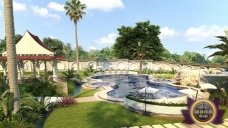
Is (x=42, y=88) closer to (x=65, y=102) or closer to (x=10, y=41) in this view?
(x=65, y=102)

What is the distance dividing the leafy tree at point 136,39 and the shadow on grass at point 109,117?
60.7m

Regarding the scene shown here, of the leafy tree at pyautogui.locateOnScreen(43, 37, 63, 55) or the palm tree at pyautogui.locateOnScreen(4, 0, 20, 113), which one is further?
the leafy tree at pyautogui.locateOnScreen(43, 37, 63, 55)

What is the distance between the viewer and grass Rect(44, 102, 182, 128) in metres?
19.6

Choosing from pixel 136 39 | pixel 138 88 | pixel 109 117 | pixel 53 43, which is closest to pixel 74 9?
pixel 138 88

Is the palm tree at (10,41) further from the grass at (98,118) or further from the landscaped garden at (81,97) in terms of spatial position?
the grass at (98,118)

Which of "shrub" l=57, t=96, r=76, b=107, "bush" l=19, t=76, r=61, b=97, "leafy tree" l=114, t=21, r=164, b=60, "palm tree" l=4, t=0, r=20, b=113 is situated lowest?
"shrub" l=57, t=96, r=76, b=107

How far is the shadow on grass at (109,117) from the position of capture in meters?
19.5

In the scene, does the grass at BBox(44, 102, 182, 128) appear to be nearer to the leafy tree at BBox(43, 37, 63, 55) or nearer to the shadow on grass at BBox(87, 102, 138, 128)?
the shadow on grass at BBox(87, 102, 138, 128)

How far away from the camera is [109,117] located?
21.3m

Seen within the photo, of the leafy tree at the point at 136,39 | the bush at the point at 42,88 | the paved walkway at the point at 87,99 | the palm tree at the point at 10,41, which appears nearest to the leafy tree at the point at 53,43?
the leafy tree at the point at 136,39

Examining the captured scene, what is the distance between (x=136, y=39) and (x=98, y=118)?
67001 mm

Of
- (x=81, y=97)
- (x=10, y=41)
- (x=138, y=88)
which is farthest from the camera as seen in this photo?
(x=138, y=88)

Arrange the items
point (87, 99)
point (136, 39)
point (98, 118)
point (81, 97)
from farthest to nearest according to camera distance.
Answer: point (136, 39) < point (81, 97) < point (87, 99) < point (98, 118)

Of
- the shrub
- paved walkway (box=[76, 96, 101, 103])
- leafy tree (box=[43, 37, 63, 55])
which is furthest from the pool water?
leafy tree (box=[43, 37, 63, 55])
